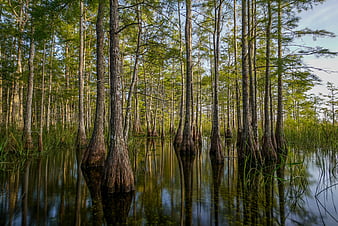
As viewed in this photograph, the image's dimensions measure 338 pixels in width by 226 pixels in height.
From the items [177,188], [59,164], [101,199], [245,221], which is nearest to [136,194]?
[101,199]

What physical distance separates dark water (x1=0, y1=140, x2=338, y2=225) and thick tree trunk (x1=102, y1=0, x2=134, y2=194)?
33 centimetres

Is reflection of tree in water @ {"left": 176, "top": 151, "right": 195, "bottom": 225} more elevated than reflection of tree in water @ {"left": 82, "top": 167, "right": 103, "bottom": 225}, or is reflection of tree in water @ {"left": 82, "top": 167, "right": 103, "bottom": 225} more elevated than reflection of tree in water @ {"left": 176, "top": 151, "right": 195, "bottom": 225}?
reflection of tree in water @ {"left": 82, "top": 167, "right": 103, "bottom": 225}

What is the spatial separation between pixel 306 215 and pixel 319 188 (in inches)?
82.2

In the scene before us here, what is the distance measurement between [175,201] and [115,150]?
185 centimetres

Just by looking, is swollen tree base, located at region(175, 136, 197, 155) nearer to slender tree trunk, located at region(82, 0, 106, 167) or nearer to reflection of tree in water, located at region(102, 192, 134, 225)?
slender tree trunk, located at region(82, 0, 106, 167)

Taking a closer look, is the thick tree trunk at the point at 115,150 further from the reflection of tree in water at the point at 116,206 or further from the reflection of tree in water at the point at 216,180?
the reflection of tree in water at the point at 216,180

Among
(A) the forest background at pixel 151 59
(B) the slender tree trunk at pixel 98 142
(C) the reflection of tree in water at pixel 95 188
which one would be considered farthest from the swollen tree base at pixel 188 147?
(C) the reflection of tree in water at pixel 95 188

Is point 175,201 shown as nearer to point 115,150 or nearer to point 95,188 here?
point 115,150

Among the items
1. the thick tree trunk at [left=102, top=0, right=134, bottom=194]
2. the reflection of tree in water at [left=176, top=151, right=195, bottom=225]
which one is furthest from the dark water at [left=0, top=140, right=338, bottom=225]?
the thick tree trunk at [left=102, top=0, right=134, bottom=194]

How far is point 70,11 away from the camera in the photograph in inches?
224

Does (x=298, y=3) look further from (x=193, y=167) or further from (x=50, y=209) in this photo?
(x=50, y=209)

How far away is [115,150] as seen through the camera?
443cm

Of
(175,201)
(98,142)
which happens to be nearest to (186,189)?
(175,201)

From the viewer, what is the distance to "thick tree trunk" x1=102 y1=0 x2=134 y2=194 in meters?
4.34
